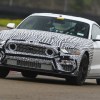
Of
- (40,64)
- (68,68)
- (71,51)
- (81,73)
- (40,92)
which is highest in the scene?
(40,92)

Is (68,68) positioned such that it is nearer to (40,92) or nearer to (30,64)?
(30,64)

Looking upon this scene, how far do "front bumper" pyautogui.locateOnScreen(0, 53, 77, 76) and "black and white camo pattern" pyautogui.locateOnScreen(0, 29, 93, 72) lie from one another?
0.76ft

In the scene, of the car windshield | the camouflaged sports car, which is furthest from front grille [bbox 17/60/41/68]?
the car windshield

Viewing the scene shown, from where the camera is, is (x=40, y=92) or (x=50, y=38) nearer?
(x=40, y=92)

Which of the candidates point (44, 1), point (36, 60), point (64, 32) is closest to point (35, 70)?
point (36, 60)

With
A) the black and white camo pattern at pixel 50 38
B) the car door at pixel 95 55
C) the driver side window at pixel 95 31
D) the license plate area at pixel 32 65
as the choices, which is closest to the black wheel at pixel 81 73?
the black and white camo pattern at pixel 50 38

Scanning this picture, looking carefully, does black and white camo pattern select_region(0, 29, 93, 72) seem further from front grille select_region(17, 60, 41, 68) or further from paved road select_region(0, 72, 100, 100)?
paved road select_region(0, 72, 100, 100)

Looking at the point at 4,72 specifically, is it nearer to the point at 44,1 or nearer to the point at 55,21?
the point at 55,21

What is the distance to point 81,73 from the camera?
13.7 meters

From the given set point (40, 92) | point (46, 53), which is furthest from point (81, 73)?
point (40, 92)

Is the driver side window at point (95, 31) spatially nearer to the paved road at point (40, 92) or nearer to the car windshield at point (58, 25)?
the car windshield at point (58, 25)

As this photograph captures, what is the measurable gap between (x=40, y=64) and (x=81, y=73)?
1.05 m

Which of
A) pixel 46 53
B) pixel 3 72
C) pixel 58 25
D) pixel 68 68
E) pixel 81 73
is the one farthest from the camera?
pixel 58 25

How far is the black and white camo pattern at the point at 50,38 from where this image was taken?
13.2m
